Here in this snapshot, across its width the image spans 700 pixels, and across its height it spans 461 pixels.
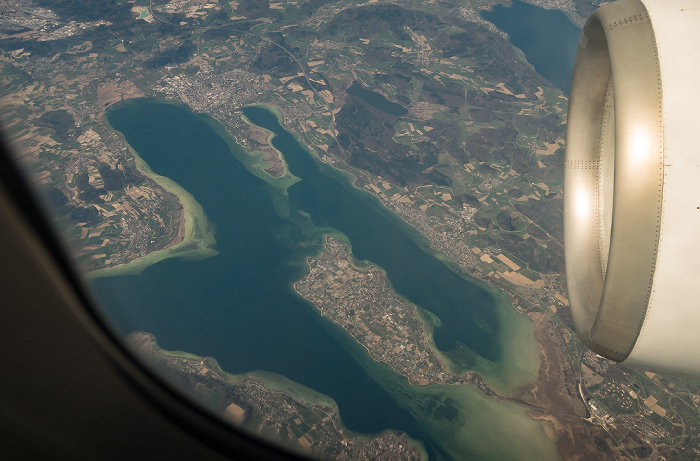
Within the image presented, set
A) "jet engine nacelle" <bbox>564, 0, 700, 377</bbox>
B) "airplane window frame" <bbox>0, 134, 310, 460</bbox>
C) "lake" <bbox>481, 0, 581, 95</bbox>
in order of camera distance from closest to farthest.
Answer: "airplane window frame" <bbox>0, 134, 310, 460</bbox> → "jet engine nacelle" <bbox>564, 0, 700, 377</bbox> → "lake" <bbox>481, 0, 581, 95</bbox>

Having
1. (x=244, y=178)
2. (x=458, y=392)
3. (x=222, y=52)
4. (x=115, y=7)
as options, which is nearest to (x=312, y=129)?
(x=244, y=178)

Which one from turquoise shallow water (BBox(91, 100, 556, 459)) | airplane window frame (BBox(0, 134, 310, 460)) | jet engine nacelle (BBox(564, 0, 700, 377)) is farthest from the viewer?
turquoise shallow water (BBox(91, 100, 556, 459))

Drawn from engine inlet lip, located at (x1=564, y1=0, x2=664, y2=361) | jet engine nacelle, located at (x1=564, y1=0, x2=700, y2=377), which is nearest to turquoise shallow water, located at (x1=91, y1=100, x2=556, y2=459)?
engine inlet lip, located at (x1=564, y1=0, x2=664, y2=361)

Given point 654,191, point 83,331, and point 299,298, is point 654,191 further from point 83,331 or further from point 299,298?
point 299,298

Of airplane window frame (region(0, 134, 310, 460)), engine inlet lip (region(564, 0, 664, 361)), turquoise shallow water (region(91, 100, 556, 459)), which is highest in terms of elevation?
engine inlet lip (region(564, 0, 664, 361))

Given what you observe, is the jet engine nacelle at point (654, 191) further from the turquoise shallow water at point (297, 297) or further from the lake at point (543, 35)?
the lake at point (543, 35)

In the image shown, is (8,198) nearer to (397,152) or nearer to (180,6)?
(397,152)

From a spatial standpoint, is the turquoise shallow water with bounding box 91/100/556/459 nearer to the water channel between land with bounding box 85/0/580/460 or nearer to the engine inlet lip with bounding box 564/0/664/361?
the water channel between land with bounding box 85/0/580/460
